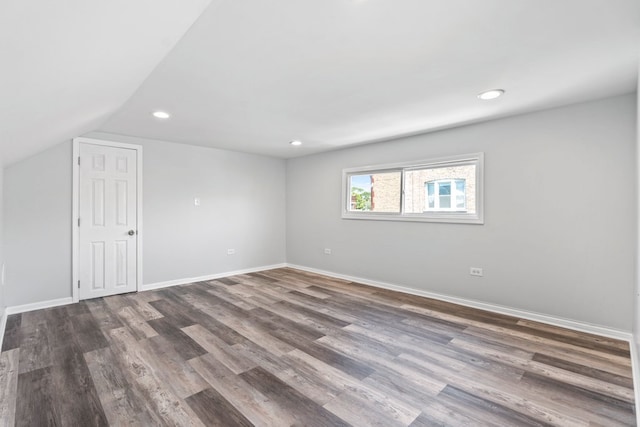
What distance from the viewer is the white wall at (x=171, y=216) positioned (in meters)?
3.61

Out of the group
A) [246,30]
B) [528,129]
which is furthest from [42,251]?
[528,129]

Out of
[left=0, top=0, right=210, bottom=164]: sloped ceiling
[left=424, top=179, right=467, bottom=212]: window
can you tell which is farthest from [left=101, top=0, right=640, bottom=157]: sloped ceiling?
[left=424, top=179, right=467, bottom=212]: window

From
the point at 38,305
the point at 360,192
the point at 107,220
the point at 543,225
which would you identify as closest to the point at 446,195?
the point at 543,225

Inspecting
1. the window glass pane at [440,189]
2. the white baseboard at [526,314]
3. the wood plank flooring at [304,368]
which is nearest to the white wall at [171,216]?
the wood plank flooring at [304,368]

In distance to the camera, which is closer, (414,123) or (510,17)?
(510,17)

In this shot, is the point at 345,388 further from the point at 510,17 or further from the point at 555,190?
the point at 555,190

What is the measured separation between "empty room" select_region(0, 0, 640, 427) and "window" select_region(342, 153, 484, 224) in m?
0.03

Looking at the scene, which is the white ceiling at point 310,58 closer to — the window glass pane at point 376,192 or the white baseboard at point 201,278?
the window glass pane at point 376,192

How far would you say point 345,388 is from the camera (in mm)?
2074

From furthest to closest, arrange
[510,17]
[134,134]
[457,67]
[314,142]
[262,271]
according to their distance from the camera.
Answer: [262,271], [314,142], [134,134], [457,67], [510,17]

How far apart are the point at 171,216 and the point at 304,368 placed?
347 cm

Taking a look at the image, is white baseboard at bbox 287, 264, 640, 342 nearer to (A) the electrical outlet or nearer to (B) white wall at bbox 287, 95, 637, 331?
(B) white wall at bbox 287, 95, 637, 331

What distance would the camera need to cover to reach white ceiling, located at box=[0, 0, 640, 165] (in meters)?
1.33

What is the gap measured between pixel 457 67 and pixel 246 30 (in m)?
1.51
